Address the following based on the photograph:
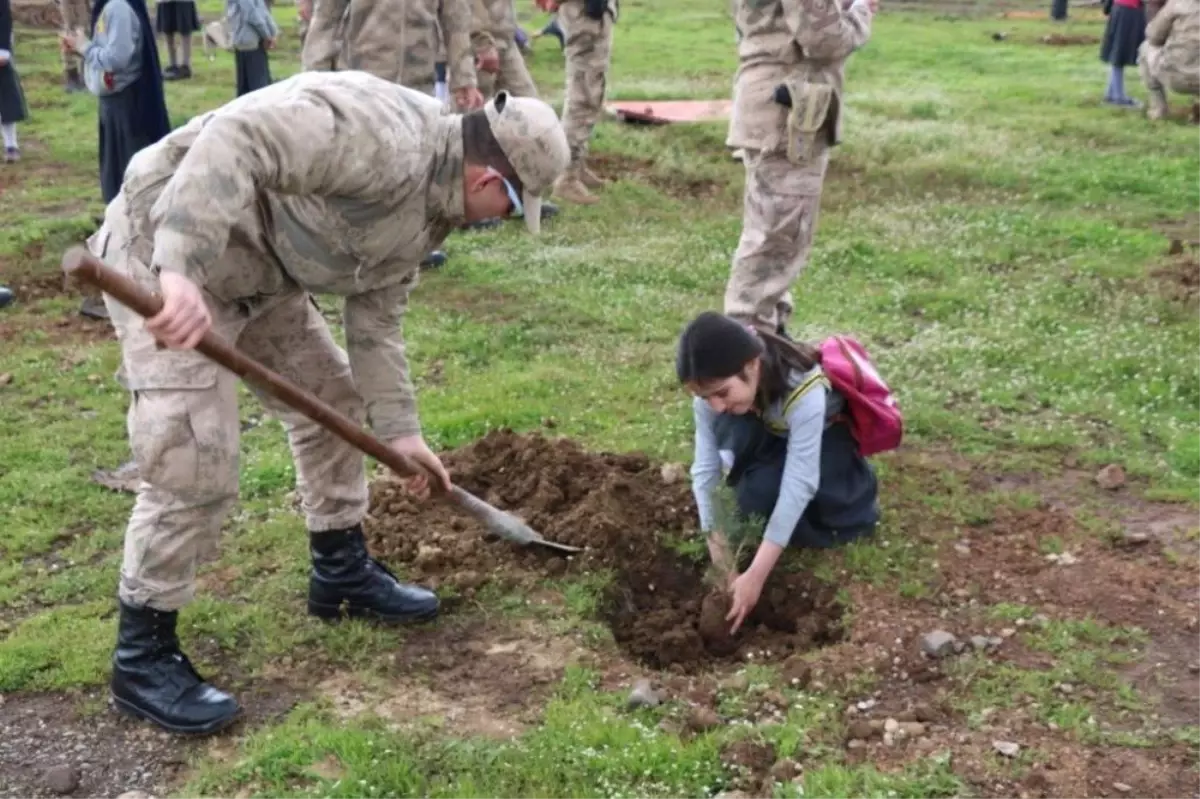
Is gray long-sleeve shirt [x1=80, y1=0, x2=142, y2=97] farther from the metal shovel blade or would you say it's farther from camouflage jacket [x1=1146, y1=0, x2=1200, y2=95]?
camouflage jacket [x1=1146, y1=0, x2=1200, y2=95]

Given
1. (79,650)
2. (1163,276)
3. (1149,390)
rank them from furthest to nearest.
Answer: (1163,276) → (1149,390) → (79,650)

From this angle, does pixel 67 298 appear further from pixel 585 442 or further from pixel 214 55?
pixel 214 55

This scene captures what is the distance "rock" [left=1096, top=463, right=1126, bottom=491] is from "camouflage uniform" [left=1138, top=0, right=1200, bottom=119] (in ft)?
24.9

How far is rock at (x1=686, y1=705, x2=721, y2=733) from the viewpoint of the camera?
396 cm

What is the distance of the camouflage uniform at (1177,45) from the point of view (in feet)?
39.2

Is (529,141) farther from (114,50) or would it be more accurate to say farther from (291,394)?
(114,50)

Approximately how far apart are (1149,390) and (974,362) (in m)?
0.91

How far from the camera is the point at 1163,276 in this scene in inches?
334

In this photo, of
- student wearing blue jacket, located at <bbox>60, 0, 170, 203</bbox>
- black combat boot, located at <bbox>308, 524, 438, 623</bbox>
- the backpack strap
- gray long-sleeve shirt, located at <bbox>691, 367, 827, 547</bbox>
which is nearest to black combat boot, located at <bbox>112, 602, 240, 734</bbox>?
black combat boot, located at <bbox>308, 524, 438, 623</bbox>

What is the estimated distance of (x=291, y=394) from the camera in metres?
3.77

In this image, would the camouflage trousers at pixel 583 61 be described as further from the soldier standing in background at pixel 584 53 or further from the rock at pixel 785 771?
the rock at pixel 785 771

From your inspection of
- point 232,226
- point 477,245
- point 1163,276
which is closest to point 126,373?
point 232,226


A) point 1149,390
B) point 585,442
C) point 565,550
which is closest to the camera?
point 565,550

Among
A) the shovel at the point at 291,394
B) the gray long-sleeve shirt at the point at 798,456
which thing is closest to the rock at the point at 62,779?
the shovel at the point at 291,394
